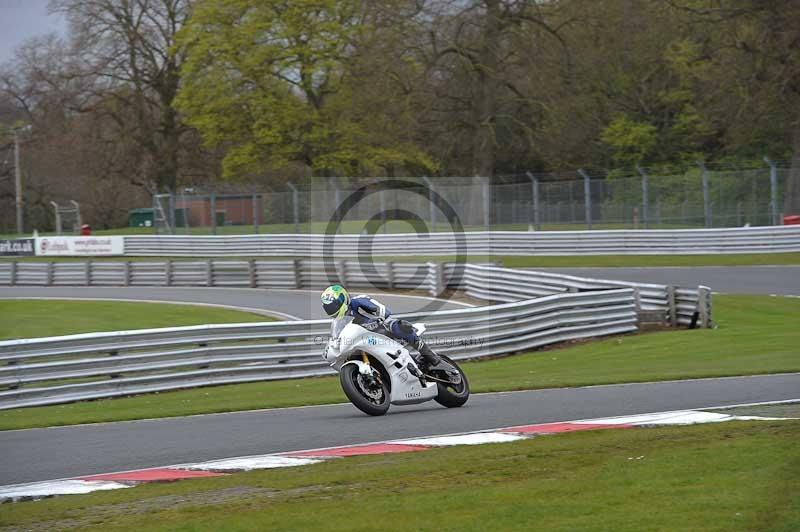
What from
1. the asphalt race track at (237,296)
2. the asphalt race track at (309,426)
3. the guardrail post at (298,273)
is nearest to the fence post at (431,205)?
the guardrail post at (298,273)

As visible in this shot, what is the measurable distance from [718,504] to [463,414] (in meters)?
4.77

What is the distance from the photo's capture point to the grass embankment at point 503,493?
606 centimetres

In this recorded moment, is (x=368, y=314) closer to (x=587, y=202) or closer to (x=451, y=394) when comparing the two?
(x=451, y=394)

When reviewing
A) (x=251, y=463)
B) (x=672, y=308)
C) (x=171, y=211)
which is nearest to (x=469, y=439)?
(x=251, y=463)

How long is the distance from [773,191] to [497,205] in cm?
929

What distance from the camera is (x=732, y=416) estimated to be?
956 centimetres

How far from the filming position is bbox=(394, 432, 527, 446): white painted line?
8898 millimetres

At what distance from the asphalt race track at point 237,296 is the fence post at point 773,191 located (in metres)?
13.2

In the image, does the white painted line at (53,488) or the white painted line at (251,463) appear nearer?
the white painted line at (53,488)

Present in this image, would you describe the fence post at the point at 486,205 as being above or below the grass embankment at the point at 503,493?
above

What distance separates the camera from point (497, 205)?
3891cm

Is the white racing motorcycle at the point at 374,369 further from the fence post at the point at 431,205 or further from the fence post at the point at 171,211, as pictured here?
the fence post at the point at 171,211

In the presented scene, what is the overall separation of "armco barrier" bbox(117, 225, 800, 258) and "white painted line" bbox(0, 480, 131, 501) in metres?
26.2

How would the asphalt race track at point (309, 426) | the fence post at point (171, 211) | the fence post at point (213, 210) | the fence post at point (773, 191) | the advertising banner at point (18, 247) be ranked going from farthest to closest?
the advertising banner at point (18, 247) < the fence post at point (171, 211) < the fence post at point (213, 210) < the fence post at point (773, 191) < the asphalt race track at point (309, 426)
